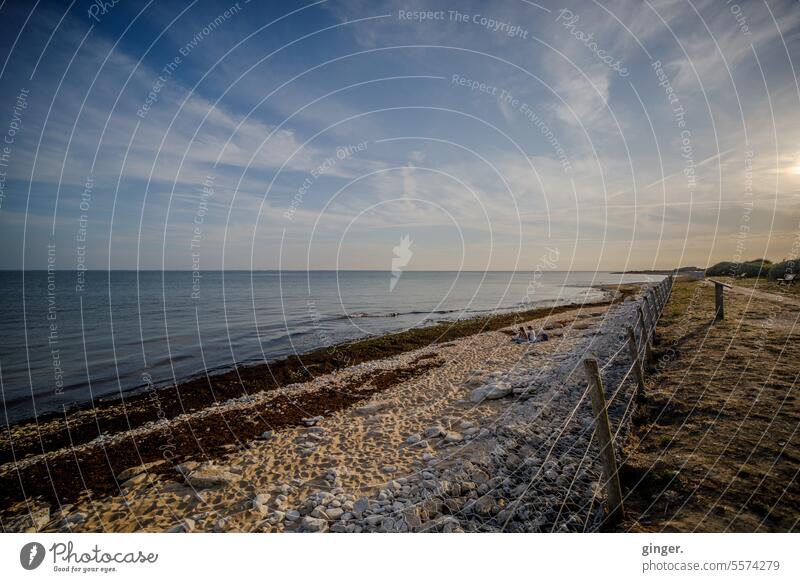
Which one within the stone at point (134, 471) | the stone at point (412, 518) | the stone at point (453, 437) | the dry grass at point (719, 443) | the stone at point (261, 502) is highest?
the dry grass at point (719, 443)

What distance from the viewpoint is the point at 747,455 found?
4.80 metres

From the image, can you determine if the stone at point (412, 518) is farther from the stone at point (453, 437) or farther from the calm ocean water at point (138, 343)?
the calm ocean water at point (138, 343)

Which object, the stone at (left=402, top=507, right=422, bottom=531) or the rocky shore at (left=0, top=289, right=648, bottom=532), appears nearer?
the stone at (left=402, top=507, right=422, bottom=531)

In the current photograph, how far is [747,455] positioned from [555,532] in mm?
3352

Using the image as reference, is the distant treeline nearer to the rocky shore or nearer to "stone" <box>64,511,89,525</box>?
the rocky shore

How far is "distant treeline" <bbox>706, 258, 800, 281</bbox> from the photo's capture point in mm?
29281

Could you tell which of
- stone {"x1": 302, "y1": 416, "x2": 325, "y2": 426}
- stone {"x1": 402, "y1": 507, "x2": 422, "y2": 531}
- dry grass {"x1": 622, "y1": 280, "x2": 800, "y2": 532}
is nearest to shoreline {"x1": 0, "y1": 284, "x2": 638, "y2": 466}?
stone {"x1": 302, "y1": 416, "x2": 325, "y2": 426}

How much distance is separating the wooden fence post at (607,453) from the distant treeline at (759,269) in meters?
18.6

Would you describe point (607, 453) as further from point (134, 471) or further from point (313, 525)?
point (134, 471)

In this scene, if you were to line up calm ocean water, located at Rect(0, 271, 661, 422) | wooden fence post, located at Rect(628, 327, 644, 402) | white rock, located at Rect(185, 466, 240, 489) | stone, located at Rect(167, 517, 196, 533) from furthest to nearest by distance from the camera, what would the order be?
calm ocean water, located at Rect(0, 271, 661, 422) < wooden fence post, located at Rect(628, 327, 644, 402) < white rock, located at Rect(185, 466, 240, 489) < stone, located at Rect(167, 517, 196, 533)

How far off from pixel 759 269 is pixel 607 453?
166 ft

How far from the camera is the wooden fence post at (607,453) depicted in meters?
4.04
